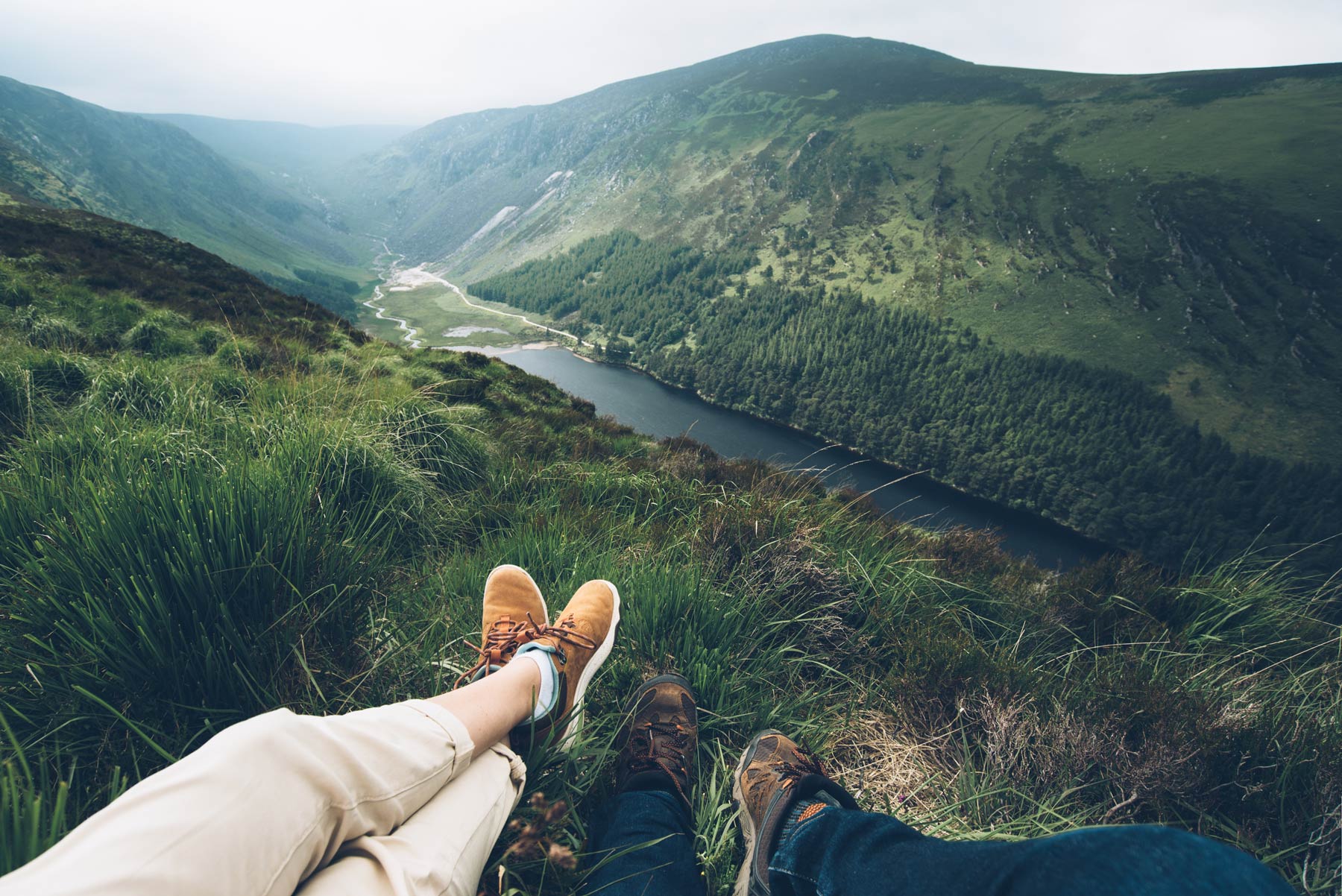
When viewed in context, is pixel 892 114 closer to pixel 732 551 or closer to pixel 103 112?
pixel 732 551

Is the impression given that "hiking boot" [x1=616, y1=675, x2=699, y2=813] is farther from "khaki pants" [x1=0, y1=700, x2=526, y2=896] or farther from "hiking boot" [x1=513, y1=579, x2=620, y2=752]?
"khaki pants" [x1=0, y1=700, x2=526, y2=896]

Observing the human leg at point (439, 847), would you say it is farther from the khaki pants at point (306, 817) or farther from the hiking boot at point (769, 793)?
the hiking boot at point (769, 793)

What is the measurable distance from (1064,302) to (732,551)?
11216 cm

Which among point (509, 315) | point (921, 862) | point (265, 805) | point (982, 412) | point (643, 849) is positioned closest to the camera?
point (265, 805)

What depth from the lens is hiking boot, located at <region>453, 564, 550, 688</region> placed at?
2.00 m

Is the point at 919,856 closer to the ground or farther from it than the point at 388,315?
closer to the ground

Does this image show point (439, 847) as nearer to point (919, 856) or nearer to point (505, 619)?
point (505, 619)

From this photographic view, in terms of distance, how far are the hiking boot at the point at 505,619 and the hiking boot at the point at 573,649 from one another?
0.09 metres

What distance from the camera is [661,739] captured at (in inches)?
72.8

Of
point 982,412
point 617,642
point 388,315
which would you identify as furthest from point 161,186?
point 617,642

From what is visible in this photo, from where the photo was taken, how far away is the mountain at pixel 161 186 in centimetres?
9556

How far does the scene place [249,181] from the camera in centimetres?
18762

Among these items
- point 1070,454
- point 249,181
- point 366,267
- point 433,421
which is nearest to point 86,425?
point 433,421

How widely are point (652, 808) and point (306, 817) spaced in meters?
0.97
